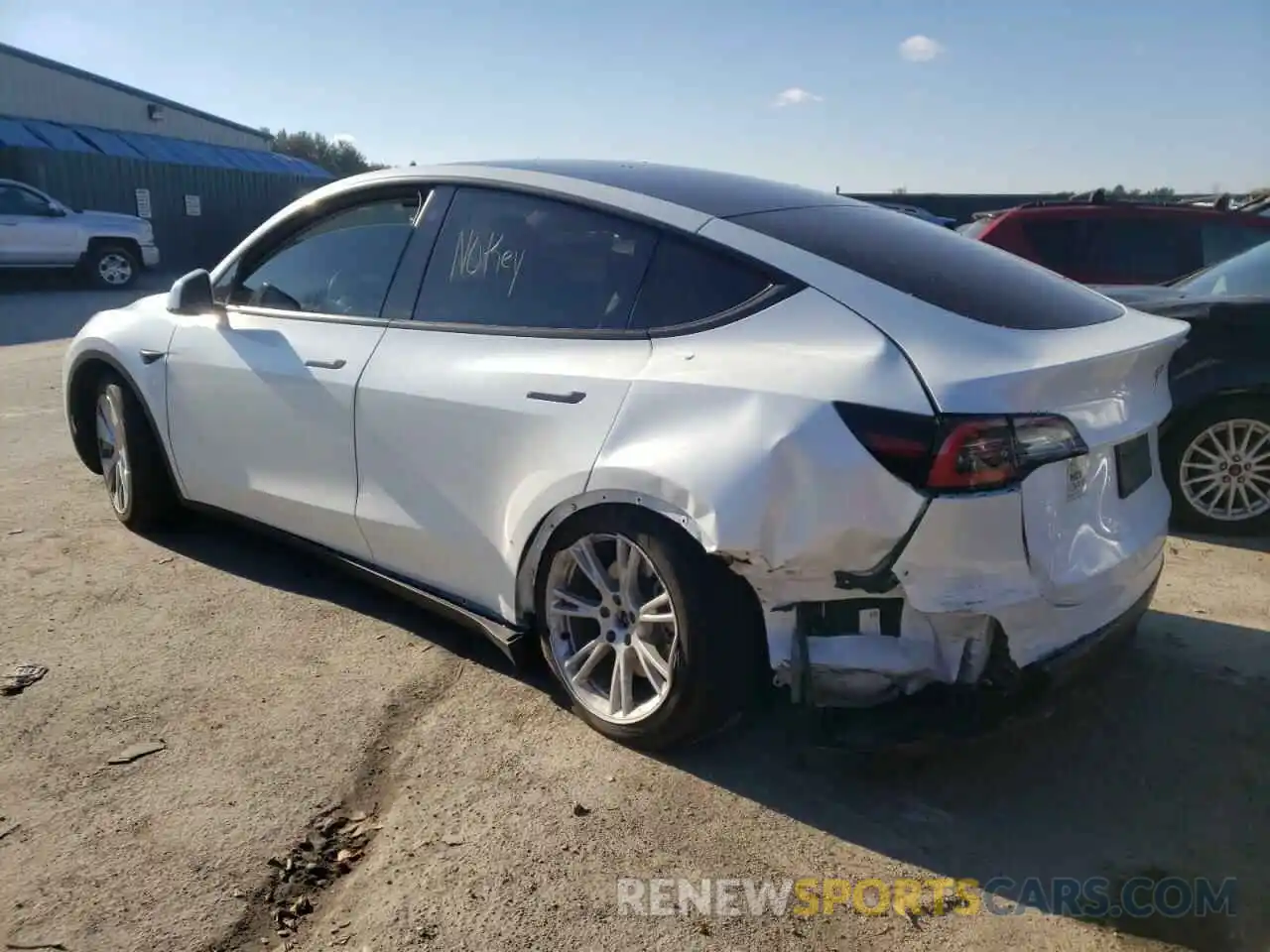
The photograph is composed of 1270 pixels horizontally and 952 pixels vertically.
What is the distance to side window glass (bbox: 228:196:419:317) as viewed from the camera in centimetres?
376

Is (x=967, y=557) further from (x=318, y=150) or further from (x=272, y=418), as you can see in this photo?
(x=318, y=150)

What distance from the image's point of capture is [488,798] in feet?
9.41

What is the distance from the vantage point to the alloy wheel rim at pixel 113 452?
186 inches

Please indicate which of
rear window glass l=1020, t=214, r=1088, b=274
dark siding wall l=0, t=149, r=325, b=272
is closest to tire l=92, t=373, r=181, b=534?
rear window glass l=1020, t=214, r=1088, b=274

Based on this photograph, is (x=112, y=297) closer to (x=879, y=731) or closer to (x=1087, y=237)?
(x=1087, y=237)

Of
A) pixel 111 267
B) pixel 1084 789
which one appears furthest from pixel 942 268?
pixel 111 267

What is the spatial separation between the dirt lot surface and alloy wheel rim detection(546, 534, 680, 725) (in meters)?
0.17

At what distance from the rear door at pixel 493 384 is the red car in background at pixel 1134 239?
17.7ft

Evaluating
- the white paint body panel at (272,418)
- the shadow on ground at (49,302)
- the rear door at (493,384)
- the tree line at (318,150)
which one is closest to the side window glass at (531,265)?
the rear door at (493,384)

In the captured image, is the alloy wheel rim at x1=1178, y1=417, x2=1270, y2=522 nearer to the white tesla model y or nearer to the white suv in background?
the white tesla model y

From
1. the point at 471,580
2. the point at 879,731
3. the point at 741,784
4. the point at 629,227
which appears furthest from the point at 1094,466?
the point at 471,580

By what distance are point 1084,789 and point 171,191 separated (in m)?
26.6

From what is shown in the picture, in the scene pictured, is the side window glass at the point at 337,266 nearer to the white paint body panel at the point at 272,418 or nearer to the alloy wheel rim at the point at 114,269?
the white paint body panel at the point at 272,418

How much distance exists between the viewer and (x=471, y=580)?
135 inches
